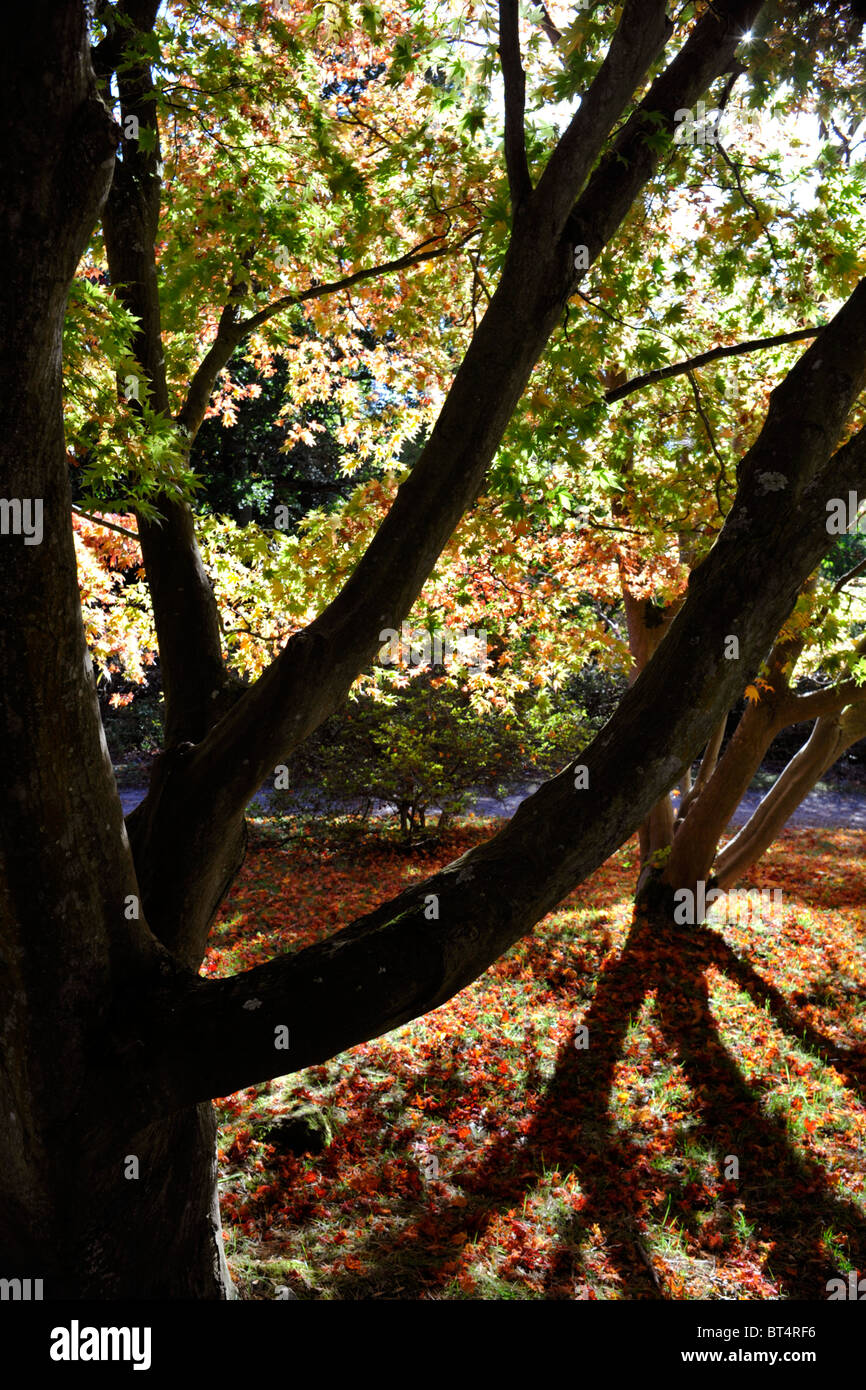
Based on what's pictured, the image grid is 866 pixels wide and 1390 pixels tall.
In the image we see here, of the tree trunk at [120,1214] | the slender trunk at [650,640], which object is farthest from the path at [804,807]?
the tree trunk at [120,1214]

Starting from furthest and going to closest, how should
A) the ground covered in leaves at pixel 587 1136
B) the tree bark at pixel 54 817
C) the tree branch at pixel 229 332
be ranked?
the tree branch at pixel 229 332 → the ground covered in leaves at pixel 587 1136 → the tree bark at pixel 54 817

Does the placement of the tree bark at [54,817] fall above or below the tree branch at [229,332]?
below

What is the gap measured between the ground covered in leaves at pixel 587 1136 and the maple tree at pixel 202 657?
1.27m

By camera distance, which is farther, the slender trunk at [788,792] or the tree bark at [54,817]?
the slender trunk at [788,792]

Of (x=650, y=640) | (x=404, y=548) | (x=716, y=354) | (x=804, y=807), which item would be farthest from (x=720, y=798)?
(x=804, y=807)

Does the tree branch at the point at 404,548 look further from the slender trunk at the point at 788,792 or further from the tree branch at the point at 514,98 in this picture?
the slender trunk at the point at 788,792

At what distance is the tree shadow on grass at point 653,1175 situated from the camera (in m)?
4.07

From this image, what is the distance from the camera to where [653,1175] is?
4.80 m

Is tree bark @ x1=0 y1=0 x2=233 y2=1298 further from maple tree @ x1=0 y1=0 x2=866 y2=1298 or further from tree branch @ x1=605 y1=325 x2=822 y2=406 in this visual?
tree branch @ x1=605 y1=325 x2=822 y2=406

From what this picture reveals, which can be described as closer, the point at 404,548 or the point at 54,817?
the point at 54,817

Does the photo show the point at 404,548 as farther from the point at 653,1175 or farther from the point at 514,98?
the point at 653,1175

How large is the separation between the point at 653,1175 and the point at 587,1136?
48cm
